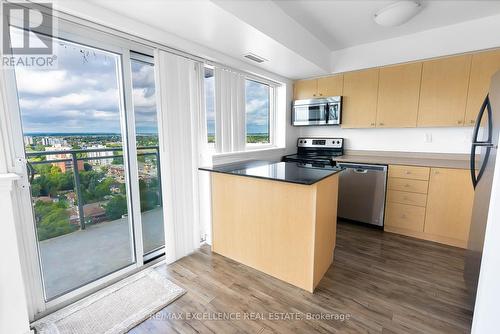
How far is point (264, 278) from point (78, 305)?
1522mm

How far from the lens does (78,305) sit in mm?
1777

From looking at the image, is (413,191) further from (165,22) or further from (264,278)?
(165,22)

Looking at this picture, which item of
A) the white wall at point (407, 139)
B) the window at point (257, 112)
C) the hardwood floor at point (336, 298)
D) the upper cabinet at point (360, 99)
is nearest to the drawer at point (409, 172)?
the white wall at point (407, 139)

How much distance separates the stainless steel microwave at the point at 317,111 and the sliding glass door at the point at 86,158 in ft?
7.97

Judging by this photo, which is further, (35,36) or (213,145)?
(213,145)

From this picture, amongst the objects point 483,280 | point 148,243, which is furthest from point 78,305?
point 483,280

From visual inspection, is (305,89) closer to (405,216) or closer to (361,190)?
(361,190)

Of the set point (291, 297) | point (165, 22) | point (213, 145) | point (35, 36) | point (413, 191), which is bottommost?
point (291, 297)

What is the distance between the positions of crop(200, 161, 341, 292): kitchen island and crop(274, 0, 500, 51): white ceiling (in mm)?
1593

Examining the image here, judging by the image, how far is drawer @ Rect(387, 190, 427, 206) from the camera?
2815 millimetres

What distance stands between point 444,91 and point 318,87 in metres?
1.62

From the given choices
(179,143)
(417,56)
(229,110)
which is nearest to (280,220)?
(179,143)

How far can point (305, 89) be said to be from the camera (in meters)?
3.89

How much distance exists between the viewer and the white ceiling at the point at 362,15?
7.11 ft
